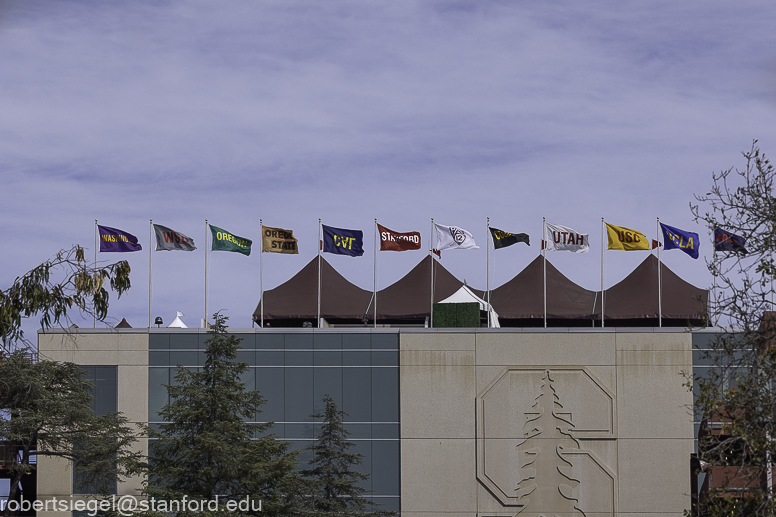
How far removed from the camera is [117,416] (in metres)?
40.2

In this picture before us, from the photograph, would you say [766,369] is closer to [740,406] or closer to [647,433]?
[740,406]

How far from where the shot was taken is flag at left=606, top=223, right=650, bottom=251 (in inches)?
1673

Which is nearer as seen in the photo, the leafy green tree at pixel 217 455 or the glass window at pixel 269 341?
the leafy green tree at pixel 217 455

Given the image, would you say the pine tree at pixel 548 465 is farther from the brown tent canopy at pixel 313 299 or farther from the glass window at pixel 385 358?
the brown tent canopy at pixel 313 299

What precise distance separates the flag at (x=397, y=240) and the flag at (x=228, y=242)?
5.84 m

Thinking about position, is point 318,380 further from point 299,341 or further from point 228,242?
point 228,242

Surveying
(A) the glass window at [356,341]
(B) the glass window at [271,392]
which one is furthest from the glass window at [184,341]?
(A) the glass window at [356,341]

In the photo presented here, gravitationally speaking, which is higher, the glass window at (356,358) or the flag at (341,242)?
the flag at (341,242)

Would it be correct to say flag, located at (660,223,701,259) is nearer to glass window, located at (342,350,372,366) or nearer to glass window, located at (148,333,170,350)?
glass window, located at (342,350,372,366)

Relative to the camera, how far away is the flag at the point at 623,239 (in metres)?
42.5

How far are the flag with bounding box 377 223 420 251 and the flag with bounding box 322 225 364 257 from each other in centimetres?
101

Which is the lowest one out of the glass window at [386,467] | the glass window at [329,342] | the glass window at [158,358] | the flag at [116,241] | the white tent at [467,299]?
the glass window at [386,467]

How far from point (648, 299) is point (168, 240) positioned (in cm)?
2405

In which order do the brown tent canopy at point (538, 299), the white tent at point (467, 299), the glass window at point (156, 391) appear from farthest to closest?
the brown tent canopy at point (538, 299), the white tent at point (467, 299), the glass window at point (156, 391)
